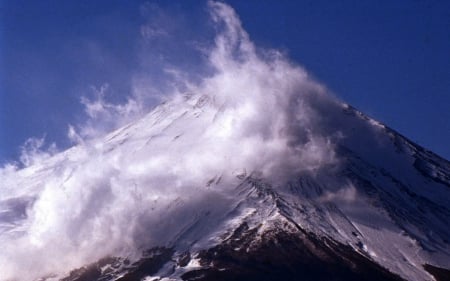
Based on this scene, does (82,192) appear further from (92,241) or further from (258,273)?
(258,273)

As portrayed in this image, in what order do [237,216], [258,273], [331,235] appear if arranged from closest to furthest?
[258,273], [331,235], [237,216]

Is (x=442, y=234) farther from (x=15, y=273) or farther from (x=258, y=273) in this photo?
(x=15, y=273)

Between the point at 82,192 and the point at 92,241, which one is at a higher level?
the point at 82,192

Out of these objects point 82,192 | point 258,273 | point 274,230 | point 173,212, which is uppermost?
point 82,192

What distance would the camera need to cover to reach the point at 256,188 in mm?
191875

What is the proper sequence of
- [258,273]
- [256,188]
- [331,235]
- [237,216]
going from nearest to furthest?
[258,273]
[331,235]
[237,216]
[256,188]

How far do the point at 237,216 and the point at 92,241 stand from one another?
28937 mm

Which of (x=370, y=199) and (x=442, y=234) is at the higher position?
(x=370, y=199)

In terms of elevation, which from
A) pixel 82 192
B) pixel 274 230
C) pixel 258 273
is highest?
pixel 82 192

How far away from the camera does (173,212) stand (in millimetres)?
184375

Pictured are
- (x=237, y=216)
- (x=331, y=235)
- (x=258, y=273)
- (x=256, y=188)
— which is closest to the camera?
(x=258, y=273)

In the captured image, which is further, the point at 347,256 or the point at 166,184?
the point at 166,184

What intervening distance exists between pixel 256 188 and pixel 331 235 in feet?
94.0

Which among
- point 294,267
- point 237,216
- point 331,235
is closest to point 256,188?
point 237,216
